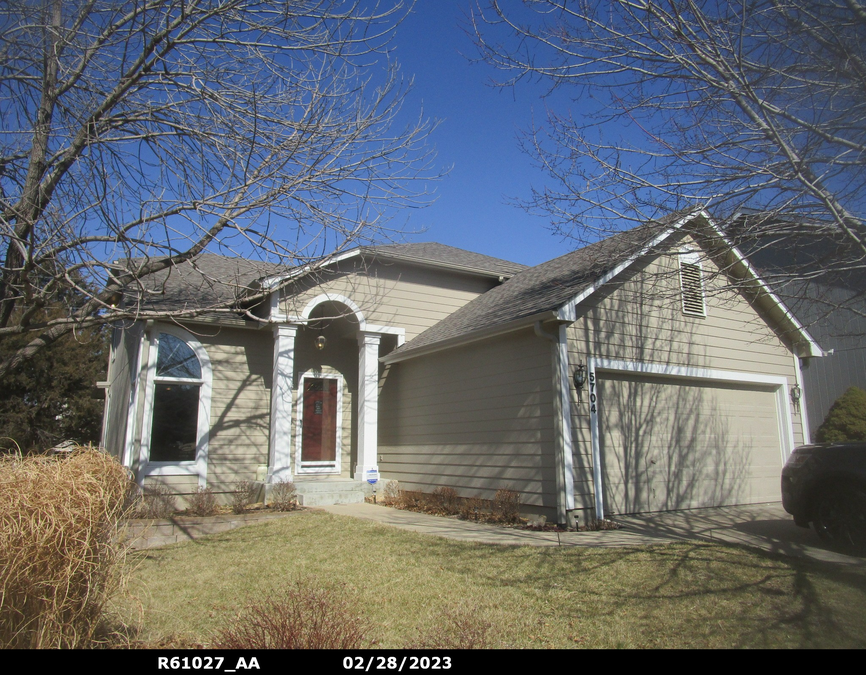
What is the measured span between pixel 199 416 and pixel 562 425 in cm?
707

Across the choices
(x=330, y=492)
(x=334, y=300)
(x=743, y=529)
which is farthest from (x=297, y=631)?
(x=334, y=300)

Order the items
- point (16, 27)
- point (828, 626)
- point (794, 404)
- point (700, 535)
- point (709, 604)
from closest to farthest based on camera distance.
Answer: point (828, 626)
point (709, 604)
point (16, 27)
point (700, 535)
point (794, 404)

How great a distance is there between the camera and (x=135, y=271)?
641 cm

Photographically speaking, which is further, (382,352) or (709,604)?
(382,352)

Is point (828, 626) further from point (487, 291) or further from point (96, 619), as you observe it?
point (487, 291)

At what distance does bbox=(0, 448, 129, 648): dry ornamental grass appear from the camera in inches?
133

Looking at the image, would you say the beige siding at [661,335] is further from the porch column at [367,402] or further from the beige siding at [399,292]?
the porch column at [367,402]

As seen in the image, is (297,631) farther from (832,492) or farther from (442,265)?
(442,265)

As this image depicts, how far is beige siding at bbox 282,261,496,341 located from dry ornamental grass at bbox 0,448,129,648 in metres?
8.41

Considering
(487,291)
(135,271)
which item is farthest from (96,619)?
(487,291)

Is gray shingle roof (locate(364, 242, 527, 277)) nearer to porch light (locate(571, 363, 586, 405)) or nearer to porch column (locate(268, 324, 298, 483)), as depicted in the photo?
porch column (locate(268, 324, 298, 483))

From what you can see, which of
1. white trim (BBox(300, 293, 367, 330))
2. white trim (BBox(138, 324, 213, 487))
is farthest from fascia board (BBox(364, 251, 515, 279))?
white trim (BBox(138, 324, 213, 487))

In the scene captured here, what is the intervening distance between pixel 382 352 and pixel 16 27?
887 cm
